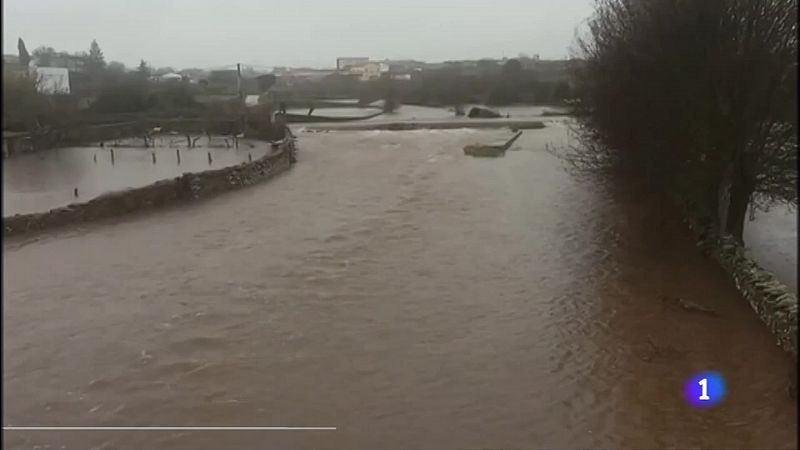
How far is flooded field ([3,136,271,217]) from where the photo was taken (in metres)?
21.1

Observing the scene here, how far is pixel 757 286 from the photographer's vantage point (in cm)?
1005

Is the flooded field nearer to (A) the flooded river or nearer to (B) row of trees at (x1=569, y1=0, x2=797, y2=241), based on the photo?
(A) the flooded river

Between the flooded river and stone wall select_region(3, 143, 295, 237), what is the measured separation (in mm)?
593

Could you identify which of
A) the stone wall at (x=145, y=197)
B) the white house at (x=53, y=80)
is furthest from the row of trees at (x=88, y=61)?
the stone wall at (x=145, y=197)

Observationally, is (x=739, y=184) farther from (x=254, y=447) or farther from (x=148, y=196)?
(x=148, y=196)

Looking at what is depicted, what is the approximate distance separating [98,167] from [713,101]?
23176 millimetres

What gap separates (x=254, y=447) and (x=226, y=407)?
90cm

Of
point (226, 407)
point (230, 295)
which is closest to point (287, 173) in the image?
point (230, 295)

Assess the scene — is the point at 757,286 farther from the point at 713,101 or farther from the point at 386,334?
the point at 386,334

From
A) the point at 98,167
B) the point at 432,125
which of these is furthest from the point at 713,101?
the point at 432,125

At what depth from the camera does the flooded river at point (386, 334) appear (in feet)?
23.4

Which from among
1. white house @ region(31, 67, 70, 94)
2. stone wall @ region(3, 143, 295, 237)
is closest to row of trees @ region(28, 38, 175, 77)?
white house @ region(31, 67, 70, 94)

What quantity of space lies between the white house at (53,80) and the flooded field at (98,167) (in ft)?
25.4

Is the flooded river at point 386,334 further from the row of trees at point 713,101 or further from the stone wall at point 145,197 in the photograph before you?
the row of trees at point 713,101
